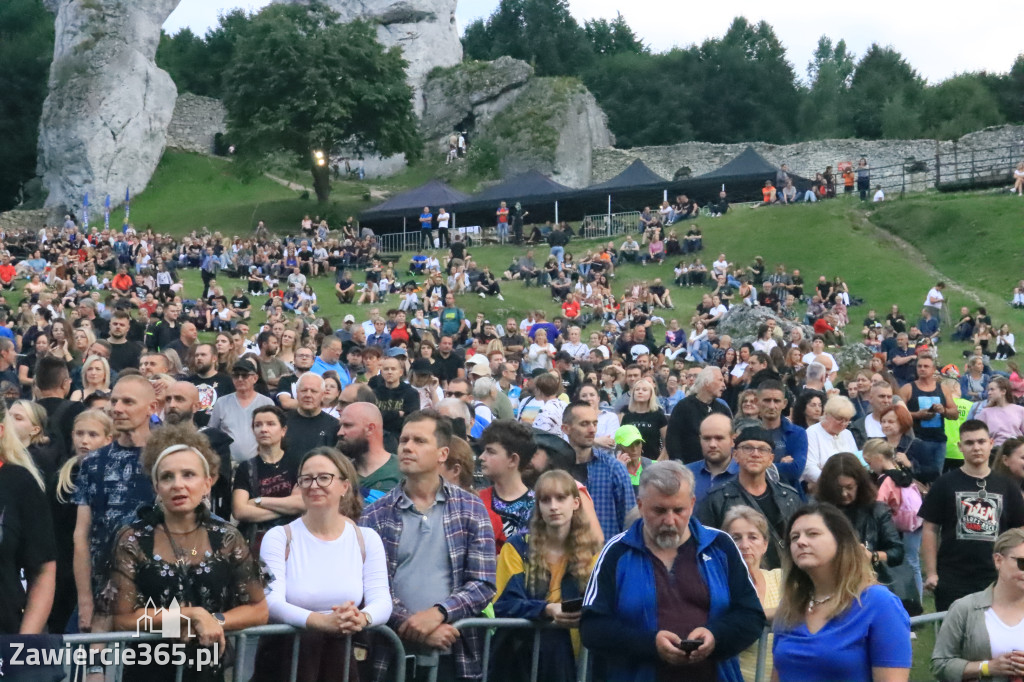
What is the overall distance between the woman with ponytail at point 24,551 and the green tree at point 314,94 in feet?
130

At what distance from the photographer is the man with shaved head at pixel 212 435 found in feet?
23.0

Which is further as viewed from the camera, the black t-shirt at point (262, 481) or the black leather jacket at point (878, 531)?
→ the black t-shirt at point (262, 481)

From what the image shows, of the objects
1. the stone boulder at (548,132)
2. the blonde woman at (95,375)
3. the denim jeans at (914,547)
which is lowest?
the denim jeans at (914,547)

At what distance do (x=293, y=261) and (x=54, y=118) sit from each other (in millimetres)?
21677

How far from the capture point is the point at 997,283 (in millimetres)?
30078

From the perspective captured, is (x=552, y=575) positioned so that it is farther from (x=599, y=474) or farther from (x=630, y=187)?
(x=630, y=187)

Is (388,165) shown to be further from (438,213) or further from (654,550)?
(654,550)

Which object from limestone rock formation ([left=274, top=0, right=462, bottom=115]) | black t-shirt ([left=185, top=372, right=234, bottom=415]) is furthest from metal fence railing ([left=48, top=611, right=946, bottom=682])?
limestone rock formation ([left=274, top=0, right=462, bottom=115])

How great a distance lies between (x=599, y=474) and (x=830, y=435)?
2399 millimetres

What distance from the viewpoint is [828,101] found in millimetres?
69250

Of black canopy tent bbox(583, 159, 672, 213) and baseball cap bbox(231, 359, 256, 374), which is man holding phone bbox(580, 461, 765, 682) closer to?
baseball cap bbox(231, 359, 256, 374)

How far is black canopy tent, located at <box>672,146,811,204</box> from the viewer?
39031 millimetres

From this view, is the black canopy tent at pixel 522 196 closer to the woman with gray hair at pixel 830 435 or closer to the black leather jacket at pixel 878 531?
the woman with gray hair at pixel 830 435

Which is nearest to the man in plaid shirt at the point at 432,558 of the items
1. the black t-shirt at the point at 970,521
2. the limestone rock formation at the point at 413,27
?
the black t-shirt at the point at 970,521
